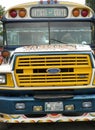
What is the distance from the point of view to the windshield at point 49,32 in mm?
8852

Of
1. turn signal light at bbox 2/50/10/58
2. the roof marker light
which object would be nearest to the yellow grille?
turn signal light at bbox 2/50/10/58

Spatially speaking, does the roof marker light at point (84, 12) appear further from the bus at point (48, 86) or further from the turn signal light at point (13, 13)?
the bus at point (48, 86)

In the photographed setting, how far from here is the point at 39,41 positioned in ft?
29.0

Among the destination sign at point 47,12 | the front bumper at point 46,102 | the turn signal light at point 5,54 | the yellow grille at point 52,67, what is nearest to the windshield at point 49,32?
the destination sign at point 47,12

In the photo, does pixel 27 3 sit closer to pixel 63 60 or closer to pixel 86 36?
pixel 86 36

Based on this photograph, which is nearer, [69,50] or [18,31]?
[69,50]

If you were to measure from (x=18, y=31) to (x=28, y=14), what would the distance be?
38 cm

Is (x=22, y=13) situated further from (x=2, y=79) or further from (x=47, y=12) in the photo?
(x=2, y=79)

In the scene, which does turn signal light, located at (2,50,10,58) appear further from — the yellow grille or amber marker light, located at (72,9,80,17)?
the yellow grille

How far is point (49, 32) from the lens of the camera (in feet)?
29.1

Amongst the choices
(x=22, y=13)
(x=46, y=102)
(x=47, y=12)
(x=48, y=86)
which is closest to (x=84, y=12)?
(x=47, y=12)

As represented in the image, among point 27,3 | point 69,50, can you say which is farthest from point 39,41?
point 69,50

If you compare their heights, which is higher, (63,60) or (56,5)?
(56,5)

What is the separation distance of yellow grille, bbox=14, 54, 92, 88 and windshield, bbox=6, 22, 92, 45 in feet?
5.97
